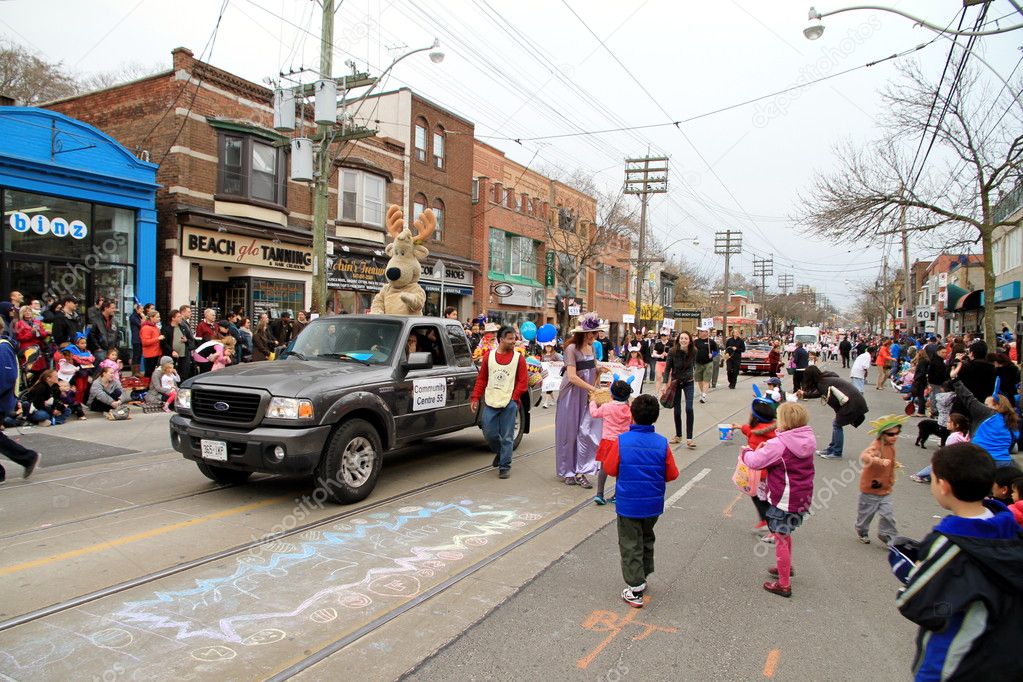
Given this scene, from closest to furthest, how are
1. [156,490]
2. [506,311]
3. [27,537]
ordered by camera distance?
[27,537], [156,490], [506,311]

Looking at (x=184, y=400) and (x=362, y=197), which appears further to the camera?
(x=362, y=197)

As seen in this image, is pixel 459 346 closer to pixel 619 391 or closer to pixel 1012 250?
pixel 619 391

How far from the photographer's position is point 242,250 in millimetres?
19312

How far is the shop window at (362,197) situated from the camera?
78.0 feet

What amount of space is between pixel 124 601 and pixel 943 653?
4314 mm

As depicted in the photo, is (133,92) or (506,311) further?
(506,311)

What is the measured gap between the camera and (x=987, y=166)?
1688cm

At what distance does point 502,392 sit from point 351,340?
1809 mm

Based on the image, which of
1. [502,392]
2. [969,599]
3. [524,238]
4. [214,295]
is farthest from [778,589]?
[524,238]

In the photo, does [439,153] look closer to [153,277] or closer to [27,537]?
[153,277]

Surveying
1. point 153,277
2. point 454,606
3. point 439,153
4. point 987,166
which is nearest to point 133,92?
point 153,277

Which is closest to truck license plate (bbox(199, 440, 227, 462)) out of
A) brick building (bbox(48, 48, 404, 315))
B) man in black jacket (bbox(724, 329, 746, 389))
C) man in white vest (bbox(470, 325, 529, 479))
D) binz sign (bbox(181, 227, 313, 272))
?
man in white vest (bbox(470, 325, 529, 479))

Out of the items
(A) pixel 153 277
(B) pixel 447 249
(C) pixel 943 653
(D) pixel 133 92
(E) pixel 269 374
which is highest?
(D) pixel 133 92

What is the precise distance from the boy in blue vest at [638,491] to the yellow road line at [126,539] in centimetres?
358
